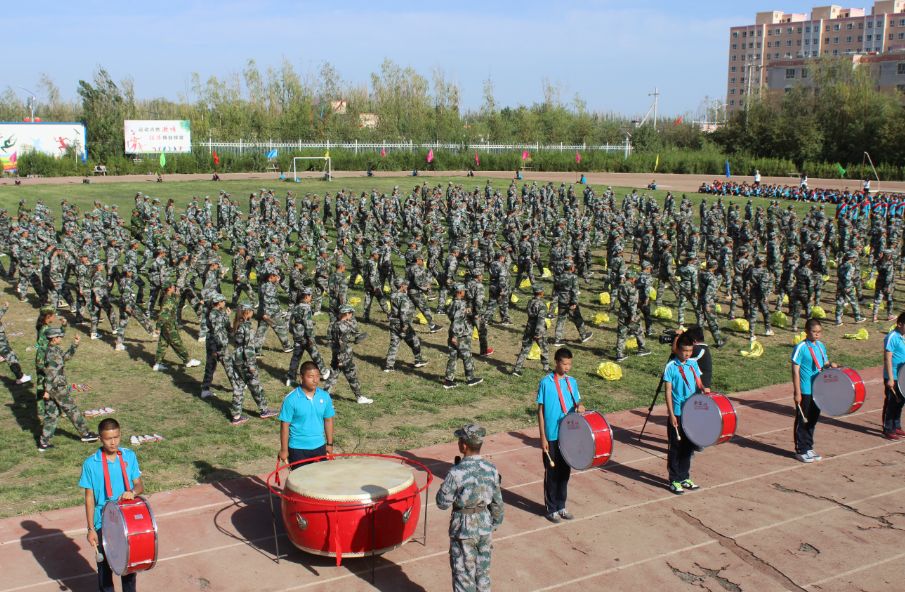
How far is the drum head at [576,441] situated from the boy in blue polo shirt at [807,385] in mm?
3760

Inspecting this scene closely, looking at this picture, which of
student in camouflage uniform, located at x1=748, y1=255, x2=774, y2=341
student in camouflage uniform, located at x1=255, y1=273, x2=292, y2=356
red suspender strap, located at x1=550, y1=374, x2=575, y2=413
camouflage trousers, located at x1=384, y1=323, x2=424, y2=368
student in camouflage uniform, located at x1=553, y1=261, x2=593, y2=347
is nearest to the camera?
red suspender strap, located at x1=550, y1=374, x2=575, y2=413

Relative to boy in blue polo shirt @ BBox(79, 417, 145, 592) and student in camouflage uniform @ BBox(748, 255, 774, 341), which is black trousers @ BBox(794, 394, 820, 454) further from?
boy in blue polo shirt @ BBox(79, 417, 145, 592)

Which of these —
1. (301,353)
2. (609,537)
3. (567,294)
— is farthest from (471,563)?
(567,294)

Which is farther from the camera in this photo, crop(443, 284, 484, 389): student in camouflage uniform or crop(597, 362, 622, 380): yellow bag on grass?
crop(597, 362, 622, 380): yellow bag on grass

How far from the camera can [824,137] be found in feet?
236

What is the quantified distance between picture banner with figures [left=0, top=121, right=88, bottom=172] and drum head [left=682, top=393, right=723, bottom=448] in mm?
53706

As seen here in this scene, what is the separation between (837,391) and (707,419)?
2636mm

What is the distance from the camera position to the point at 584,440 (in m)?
9.02

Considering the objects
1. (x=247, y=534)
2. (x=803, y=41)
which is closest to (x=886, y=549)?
(x=247, y=534)

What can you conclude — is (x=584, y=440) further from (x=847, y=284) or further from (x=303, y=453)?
(x=847, y=284)

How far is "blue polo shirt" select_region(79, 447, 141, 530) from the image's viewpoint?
7.23 m

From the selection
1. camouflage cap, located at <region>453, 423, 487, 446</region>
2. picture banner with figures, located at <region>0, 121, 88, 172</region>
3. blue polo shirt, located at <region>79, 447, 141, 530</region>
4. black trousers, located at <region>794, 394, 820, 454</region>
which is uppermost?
picture banner with figures, located at <region>0, 121, 88, 172</region>

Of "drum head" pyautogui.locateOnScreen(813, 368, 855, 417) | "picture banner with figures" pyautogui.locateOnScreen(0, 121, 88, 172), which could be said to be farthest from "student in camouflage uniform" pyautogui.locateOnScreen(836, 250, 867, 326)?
"picture banner with figures" pyautogui.locateOnScreen(0, 121, 88, 172)

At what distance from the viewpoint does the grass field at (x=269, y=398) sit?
36.5 feet
